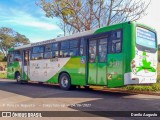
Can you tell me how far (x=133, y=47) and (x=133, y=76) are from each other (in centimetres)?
124

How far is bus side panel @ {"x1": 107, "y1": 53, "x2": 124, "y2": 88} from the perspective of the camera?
10.4m

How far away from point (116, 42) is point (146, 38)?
4.94ft

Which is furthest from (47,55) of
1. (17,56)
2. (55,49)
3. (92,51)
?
(17,56)

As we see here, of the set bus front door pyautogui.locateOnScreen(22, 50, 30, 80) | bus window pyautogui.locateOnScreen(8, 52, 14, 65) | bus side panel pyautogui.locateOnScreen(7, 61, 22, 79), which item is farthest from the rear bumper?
bus window pyautogui.locateOnScreen(8, 52, 14, 65)

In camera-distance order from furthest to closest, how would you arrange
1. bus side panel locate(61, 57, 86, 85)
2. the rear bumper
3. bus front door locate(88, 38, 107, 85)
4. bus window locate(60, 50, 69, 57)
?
bus window locate(60, 50, 69, 57) → bus side panel locate(61, 57, 86, 85) → bus front door locate(88, 38, 107, 85) → the rear bumper

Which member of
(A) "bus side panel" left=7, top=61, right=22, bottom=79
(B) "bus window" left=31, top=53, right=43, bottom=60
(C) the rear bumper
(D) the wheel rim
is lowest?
(D) the wheel rim

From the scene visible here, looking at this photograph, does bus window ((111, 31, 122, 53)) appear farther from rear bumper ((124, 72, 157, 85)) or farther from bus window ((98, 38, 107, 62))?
rear bumper ((124, 72, 157, 85))

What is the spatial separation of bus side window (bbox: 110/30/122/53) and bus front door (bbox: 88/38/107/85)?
0.51m

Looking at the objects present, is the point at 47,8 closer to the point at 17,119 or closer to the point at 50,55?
the point at 50,55

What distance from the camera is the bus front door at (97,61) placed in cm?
1146

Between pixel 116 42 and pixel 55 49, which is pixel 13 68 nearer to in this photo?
pixel 55 49

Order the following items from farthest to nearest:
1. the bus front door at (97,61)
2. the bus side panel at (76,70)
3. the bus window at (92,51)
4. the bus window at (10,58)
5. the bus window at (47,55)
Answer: the bus window at (10,58), the bus window at (47,55), the bus side panel at (76,70), the bus window at (92,51), the bus front door at (97,61)

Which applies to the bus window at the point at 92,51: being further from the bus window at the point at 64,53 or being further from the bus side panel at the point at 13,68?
the bus side panel at the point at 13,68

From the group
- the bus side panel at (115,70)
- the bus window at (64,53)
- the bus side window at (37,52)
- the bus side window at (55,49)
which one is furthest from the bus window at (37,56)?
the bus side panel at (115,70)
